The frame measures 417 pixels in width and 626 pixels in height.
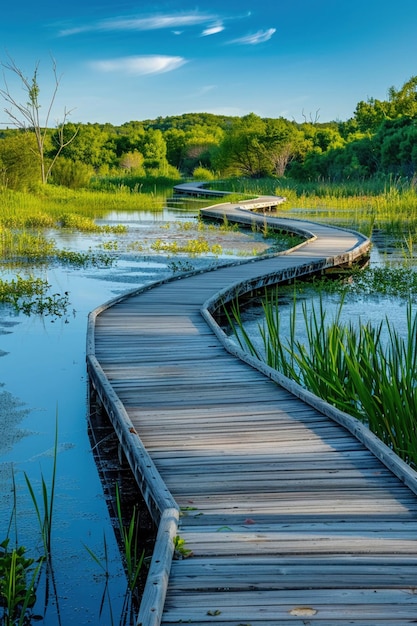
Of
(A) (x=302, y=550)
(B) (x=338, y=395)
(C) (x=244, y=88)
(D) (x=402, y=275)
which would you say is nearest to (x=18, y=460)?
(B) (x=338, y=395)

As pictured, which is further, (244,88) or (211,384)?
(244,88)

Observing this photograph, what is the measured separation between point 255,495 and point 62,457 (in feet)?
5.69

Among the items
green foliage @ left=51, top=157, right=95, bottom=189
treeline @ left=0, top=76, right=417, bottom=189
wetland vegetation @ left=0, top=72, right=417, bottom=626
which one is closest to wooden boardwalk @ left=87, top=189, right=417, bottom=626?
wetland vegetation @ left=0, top=72, right=417, bottom=626

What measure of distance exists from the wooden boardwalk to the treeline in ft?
62.6

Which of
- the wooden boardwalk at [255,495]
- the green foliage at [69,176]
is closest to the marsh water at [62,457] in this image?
the wooden boardwalk at [255,495]

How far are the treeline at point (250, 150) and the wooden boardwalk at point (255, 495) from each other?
62.6 ft

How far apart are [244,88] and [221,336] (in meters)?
69.0

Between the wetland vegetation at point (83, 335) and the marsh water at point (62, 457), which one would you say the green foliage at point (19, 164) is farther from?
the marsh water at point (62, 457)

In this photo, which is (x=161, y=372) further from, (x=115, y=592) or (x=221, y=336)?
(x=115, y=592)

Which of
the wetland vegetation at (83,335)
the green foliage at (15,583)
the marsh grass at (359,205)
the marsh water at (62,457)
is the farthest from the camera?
the marsh grass at (359,205)

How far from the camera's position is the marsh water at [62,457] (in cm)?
319

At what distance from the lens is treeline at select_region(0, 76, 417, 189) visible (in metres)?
31.1

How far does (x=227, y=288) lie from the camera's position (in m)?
8.70

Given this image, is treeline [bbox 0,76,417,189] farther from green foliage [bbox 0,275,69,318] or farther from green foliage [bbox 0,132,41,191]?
green foliage [bbox 0,275,69,318]
